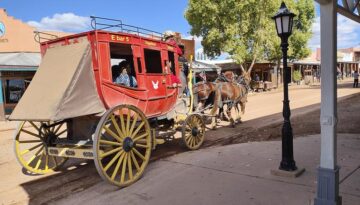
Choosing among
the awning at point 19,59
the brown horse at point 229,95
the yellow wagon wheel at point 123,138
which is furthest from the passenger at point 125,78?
the awning at point 19,59

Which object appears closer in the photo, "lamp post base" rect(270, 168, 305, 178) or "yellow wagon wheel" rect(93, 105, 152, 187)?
"yellow wagon wheel" rect(93, 105, 152, 187)

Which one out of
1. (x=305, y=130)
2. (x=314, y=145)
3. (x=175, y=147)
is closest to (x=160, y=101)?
(x=175, y=147)

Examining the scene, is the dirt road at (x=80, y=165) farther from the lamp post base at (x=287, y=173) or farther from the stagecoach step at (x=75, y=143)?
the lamp post base at (x=287, y=173)

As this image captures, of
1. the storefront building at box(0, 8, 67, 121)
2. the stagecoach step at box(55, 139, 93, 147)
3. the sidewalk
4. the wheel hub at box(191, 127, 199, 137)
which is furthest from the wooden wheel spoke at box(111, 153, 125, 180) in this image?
the storefront building at box(0, 8, 67, 121)

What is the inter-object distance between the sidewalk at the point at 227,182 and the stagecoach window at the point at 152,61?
6.85ft

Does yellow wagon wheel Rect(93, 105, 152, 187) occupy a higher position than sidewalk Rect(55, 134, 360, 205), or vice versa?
yellow wagon wheel Rect(93, 105, 152, 187)

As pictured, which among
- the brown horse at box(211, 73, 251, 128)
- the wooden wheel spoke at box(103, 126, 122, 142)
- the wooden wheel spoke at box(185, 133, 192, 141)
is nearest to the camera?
the wooden wheel spoke at box(103, 126, 122, 142)

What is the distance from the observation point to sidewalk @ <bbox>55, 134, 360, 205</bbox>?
533cm

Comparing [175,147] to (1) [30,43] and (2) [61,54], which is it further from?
(1) [30,43]

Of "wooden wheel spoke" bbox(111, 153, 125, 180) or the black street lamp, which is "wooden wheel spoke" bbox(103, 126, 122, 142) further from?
the black street lamp

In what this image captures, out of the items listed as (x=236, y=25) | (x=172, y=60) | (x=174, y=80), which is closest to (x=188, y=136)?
(x=174, y=80)

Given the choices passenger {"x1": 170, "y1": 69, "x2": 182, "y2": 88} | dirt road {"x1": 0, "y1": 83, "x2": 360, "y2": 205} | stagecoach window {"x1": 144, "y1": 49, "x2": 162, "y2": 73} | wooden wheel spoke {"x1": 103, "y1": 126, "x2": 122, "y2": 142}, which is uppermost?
stagecoach window {"x1": 144, "y1": 49, "x2": 162, "y2": 73}

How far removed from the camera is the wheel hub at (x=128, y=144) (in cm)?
624

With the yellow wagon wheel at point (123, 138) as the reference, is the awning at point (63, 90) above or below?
above
